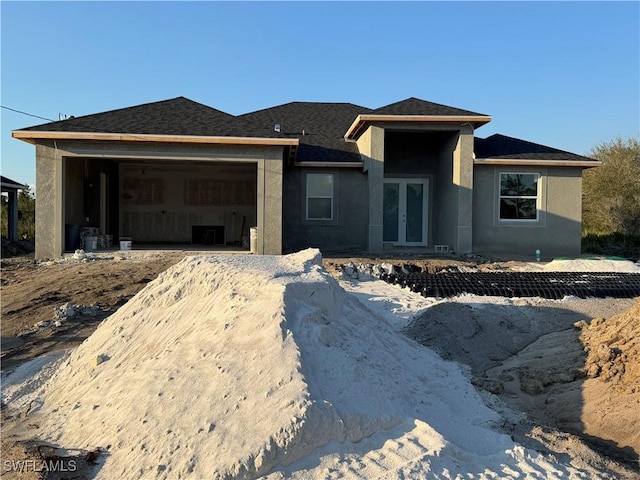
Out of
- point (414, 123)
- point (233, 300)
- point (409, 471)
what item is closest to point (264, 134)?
point (414, 123)

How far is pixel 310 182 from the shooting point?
1706 cm

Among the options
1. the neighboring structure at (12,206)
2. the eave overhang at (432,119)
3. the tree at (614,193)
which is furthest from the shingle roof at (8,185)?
the tree at (614,193)

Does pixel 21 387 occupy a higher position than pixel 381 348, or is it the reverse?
pixel 381 348

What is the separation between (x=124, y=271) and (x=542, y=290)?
8853mm

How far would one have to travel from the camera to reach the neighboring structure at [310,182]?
1388 centimetres

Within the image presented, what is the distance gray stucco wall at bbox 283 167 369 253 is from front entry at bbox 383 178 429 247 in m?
1.36

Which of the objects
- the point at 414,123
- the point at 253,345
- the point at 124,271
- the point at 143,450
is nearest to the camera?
the point at 143,450

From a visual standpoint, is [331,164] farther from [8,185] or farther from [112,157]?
[8,185]

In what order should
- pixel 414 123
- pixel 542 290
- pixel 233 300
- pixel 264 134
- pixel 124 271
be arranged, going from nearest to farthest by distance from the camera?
pixel 233 300 → pixel 542 290 → pixel 124 271 → pixel 264 134 → pixel 414 123

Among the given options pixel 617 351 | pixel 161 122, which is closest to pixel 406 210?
pixel 161 122

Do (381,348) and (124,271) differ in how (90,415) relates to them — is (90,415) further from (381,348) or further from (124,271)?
(124,271)

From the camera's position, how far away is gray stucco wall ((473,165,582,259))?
16.4 m

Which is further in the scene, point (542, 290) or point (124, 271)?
point (124, 271)

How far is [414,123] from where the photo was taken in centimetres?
1586
